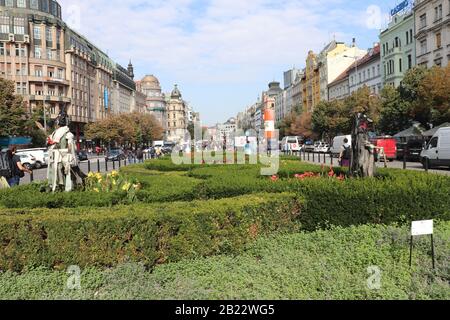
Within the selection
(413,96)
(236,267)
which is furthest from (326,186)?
(413,96)

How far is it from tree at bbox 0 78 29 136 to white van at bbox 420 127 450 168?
40.4 meters

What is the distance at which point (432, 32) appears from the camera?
1845 inches

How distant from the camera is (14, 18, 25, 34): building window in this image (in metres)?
64.4

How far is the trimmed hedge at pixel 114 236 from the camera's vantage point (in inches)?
217

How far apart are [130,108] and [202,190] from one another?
4644 inches

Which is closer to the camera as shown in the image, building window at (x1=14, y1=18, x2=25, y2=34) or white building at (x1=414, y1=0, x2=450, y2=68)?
white building at (x1=414, y1=0, x2=450, y2=68)

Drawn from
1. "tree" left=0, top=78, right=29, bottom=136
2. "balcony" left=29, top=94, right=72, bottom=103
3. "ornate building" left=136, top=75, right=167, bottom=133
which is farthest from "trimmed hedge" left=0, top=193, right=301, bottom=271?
"ornate building" left=136, top=75, right=167, bottom=133

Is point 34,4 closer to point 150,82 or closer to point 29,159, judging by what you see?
point 29,159

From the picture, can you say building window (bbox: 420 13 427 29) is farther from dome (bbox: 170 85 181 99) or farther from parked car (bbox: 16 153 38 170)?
dome (bbox: 170 85 181 99)

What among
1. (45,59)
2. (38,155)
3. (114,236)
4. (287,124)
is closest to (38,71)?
(45,59)
